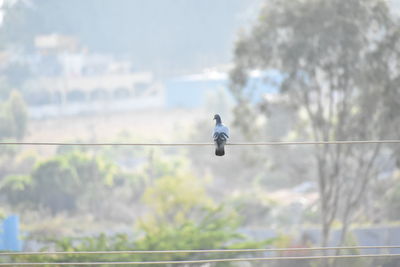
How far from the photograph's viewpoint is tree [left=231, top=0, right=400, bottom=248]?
24406 mm

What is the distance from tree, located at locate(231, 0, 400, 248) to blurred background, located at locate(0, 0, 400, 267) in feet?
0.15

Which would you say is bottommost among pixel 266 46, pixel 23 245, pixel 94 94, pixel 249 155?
pixel 23 245

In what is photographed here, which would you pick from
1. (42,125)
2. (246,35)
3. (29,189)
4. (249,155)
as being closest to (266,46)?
(246,35)

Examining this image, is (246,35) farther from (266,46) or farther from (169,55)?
(169,55)

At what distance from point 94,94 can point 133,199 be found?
56.1 m

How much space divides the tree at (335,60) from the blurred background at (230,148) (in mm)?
45

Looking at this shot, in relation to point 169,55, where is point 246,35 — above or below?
below

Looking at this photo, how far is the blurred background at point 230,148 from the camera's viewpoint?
2455 centimetres

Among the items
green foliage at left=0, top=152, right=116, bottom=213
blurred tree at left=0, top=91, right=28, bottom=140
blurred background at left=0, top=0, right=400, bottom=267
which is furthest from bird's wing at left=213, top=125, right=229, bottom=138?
blurred tree at left=0, top=91, right=28, bottom=140

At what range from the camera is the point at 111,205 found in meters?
46.0

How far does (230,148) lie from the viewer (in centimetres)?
5231

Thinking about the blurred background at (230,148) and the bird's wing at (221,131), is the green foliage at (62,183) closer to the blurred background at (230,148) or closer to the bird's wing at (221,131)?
the blurred background at (230,148)

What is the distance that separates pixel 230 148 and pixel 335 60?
27668 millimetres

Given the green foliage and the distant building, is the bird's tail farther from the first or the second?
the distant building
